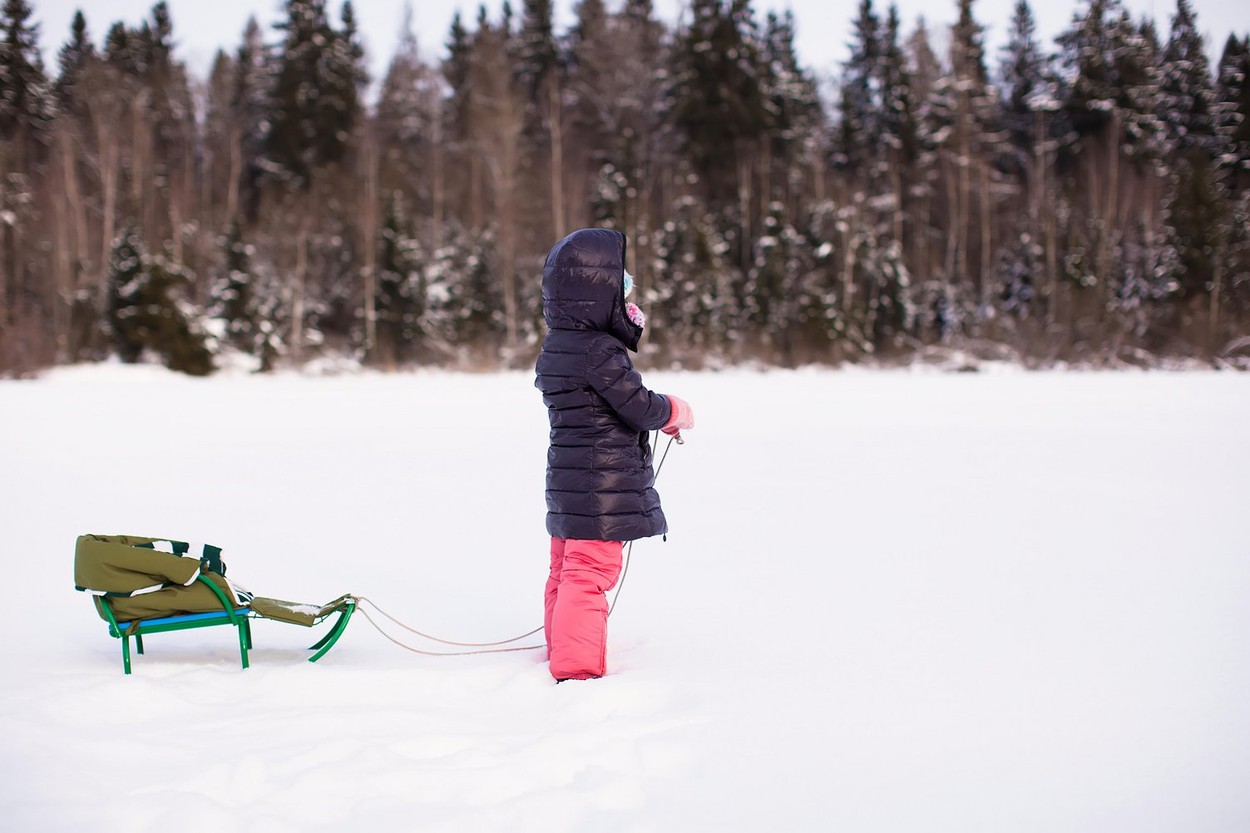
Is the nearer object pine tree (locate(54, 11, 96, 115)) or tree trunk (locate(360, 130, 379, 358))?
tree trunk (locate(360, 130, 379, 358))

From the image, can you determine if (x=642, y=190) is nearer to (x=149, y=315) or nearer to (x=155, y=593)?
(x=149, y=315)

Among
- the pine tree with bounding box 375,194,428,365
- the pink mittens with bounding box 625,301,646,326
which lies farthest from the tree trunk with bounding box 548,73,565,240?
the pink mittens with bounding box 625,301,646,326

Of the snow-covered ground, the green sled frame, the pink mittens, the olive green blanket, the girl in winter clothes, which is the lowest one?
the snow-covered ground

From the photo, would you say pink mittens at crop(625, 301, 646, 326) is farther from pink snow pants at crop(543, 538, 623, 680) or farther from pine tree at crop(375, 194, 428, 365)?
pine tree at crop(375, 194, 428, 365)

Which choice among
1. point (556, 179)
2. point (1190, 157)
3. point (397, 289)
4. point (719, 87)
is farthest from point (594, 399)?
point (1190, 157)

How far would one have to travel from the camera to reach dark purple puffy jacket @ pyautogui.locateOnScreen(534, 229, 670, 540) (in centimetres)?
308

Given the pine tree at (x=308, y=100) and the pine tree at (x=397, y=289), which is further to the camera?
the pine tree at (x=308, y=100)

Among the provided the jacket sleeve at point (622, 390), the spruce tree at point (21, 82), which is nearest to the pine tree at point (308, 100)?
the spruce tree at point (21, 82)

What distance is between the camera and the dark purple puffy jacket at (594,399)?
10.1 ft

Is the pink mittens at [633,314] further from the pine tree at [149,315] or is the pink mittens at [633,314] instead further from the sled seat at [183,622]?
the pine tree at [149,315]

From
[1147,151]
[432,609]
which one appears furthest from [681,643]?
[1147,151]

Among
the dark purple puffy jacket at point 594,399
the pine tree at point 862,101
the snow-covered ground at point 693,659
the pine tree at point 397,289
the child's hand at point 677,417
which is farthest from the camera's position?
the pine tree at point 862,101

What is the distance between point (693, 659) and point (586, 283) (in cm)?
140

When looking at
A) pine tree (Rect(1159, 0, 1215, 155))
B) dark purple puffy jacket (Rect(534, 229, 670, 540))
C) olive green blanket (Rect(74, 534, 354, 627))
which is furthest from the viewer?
pine tree (Rect(1159, 0, 1215, 155))
